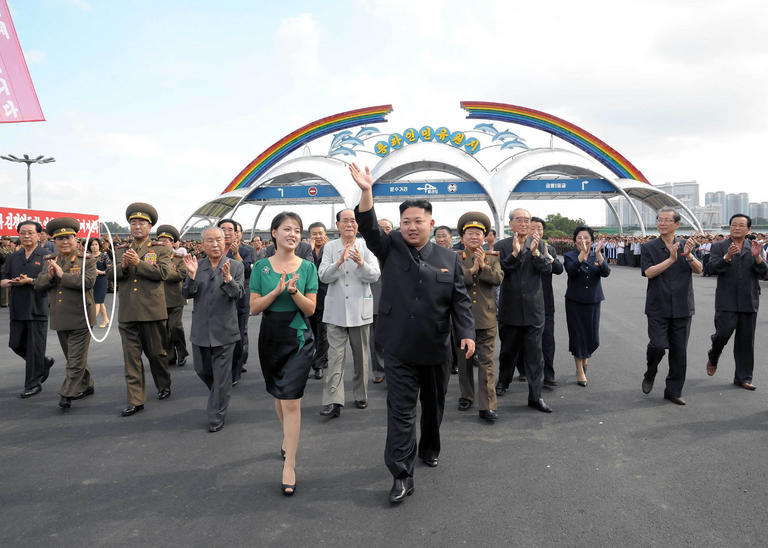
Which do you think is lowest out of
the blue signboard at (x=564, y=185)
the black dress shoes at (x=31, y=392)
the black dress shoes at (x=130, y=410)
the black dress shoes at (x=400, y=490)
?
the black dress shoes at (x=31, y=392)

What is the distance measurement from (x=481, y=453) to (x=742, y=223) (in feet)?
13.5

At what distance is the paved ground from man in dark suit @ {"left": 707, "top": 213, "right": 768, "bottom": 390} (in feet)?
1.45

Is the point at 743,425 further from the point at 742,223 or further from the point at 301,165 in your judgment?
the point at 301,165

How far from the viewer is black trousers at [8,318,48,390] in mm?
5125

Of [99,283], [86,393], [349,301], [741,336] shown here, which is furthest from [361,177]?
[99,283]

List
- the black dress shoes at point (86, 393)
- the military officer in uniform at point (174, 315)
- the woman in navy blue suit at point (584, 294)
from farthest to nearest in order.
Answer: the military officer in uniform at point (174, 315) → the woman in navy blue suit at point (584, 294) → the black dress shoes at point (86, 393)

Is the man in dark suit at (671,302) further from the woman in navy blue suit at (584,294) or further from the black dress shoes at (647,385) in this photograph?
the woman in navy blue suit at (584,294)

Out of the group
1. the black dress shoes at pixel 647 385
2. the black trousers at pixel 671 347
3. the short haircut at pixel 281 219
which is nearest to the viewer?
the short haircut at pixel 281 219

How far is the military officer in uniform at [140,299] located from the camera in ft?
14.8

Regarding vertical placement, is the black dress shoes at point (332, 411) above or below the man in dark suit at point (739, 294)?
below

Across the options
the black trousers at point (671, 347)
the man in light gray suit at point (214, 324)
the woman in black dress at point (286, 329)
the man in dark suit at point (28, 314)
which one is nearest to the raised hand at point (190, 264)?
the man in light gray suit at point (214, 324)

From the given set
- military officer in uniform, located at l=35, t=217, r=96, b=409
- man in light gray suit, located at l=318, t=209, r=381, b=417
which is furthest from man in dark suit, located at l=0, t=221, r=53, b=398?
man in light gray suit, located at l=318, t=209, r=381, b=417

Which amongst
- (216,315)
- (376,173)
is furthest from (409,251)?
(376,173)

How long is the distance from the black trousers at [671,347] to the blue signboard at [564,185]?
2629 cm
